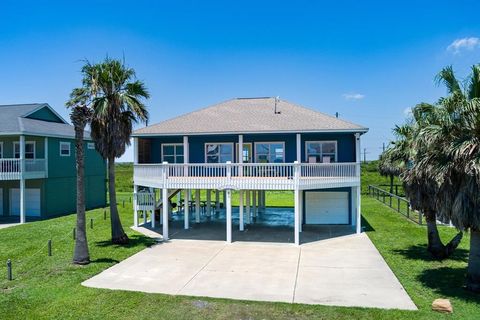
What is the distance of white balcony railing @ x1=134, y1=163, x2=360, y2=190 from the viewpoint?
59.5 feet

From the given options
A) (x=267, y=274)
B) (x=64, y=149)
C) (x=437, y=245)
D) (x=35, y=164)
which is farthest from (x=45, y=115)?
(x=437, y=245)

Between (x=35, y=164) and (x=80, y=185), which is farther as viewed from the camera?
(x=35, y=164)

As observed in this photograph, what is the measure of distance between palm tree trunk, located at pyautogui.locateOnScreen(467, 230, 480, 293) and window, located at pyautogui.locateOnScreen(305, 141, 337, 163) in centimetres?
1132

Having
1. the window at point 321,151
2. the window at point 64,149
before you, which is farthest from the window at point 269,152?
the window at point 64,149

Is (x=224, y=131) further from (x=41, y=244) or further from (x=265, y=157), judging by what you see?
(x=41, y=244)

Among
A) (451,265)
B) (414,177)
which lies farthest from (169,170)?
(451,265)

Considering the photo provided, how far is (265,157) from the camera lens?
22.5 metres

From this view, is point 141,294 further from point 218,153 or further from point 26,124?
point 26,124

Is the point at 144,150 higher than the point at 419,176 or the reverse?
higher

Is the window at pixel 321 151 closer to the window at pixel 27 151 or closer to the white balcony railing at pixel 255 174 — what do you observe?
the white balcony railing at pixel 255 174

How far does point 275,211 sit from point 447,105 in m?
19.1

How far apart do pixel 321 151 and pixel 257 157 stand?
12.2ft

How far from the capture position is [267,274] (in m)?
13.2

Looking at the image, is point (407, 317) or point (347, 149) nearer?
point (407, 317)
